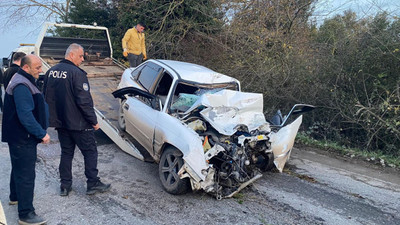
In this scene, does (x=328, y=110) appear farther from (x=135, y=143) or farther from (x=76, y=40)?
(x=76, y=40)

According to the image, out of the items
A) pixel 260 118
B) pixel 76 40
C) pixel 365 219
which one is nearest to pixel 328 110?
pixel 260 118

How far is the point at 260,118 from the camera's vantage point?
4883 mm

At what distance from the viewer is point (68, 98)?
12.9 feet

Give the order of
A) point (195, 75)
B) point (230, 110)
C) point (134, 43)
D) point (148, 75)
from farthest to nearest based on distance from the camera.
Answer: point (134, 43), point (148, 75), point (195, 75), point (230, 110)

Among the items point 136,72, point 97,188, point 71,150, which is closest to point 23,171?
point 71,150

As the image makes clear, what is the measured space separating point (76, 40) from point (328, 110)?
7.25 metres

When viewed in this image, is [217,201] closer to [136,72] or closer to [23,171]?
[23,171]

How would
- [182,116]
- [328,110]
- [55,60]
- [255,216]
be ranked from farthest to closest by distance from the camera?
[55,60] → [328,110] → [182,116] → [255,216]

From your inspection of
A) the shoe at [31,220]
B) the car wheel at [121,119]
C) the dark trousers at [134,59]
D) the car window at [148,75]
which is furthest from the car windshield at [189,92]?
the dark trousers at [134,59]

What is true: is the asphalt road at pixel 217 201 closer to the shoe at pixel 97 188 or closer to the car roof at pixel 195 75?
the shoe at pixel 97 188

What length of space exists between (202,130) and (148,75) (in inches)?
71.9

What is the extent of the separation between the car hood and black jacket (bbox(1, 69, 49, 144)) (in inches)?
80.7

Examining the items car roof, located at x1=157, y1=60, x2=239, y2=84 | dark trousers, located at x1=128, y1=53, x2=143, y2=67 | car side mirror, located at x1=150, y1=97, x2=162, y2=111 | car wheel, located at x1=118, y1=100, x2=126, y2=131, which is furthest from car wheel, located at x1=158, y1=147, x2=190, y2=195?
dark trousers, located at x1=128, y1=53, x2=143, y2=67

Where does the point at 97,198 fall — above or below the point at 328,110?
below
